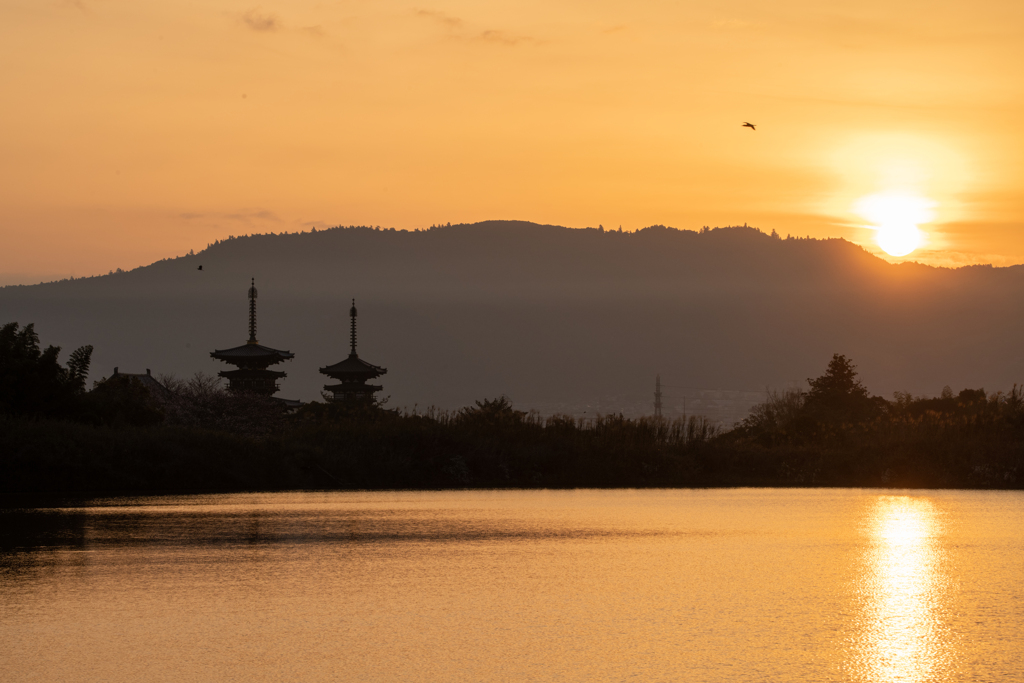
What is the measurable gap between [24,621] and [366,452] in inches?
1155

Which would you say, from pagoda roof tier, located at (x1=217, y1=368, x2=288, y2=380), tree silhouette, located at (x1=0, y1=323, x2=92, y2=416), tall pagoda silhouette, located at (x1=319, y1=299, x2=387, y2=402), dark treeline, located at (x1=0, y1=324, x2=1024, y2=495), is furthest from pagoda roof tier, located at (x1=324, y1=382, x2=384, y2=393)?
tree silhouette, located at (x1=0, y1=323, x2=92, y2=416)

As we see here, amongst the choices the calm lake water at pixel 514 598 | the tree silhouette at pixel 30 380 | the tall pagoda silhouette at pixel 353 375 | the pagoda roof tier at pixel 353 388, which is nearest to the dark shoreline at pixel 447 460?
the tree silhouette at pixel 30 380

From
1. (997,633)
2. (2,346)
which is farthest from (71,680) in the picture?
(2,346)

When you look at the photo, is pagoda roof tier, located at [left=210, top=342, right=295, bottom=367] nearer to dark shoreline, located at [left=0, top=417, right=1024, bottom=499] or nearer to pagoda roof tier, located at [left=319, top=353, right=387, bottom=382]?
pagoda roof tier, located at [left=319, top=353, right=387, bottom=382]

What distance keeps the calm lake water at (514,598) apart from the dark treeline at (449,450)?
11.6 meters

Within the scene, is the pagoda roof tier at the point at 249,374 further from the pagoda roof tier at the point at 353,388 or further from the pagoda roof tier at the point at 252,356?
the pagoda roof tier at the point at 353,388

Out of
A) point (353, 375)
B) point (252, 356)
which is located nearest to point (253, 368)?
point (252, 356)

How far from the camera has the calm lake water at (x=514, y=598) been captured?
11.1 m

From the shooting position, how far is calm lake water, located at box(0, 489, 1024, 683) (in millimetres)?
11141

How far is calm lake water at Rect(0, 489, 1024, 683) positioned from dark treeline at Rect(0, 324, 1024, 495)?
456 inches

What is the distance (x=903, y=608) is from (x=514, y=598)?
4662mm

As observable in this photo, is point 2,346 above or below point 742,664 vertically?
above

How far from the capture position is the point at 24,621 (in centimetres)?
1328

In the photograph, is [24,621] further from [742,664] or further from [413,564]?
[742,664]
